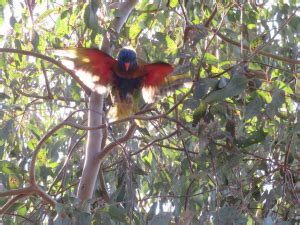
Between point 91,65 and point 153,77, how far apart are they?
13.9 inches

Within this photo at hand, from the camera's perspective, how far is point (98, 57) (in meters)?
3.00

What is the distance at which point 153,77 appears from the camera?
3051 millimetres

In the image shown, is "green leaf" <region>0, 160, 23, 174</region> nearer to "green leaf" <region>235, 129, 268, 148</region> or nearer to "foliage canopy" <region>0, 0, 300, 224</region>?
"foliage canopy" <region>0, 0, 300, 224</region>

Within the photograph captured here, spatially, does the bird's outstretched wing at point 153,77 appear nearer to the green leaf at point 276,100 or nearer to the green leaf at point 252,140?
the green leaf at point 252,140

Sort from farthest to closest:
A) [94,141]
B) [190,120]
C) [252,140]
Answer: [190,120] → [94,141] → [252,140]

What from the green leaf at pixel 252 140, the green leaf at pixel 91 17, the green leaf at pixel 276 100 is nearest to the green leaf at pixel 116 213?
the green leaf at pixel 252 140

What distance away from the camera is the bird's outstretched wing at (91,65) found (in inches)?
116

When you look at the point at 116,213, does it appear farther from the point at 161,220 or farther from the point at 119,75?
the point at 119,75

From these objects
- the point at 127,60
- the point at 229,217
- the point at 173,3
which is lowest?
the point at 229,217

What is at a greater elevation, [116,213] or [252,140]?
[252,140]

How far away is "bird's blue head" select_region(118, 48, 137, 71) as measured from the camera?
313 cm

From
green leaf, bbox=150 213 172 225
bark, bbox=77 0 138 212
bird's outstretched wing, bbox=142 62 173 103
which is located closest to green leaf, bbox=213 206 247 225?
green leaf, bbox=150 213 172 225

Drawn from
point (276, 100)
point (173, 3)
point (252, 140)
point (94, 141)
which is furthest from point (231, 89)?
point (173, 3)

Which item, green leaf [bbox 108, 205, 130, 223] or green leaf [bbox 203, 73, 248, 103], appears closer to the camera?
green leaf [bbox 203, 73, 248, 103]
